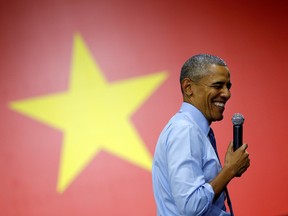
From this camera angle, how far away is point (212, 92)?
136 cm

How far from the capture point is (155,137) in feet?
9.39

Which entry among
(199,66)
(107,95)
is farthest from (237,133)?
(107,95)

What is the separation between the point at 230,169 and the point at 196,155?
104 millimetres

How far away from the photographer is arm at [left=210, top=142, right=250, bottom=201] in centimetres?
123

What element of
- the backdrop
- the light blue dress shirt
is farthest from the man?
the backdrop

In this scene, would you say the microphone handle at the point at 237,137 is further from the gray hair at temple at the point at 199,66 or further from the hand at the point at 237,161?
the gray hair at temple at the point at 199,66

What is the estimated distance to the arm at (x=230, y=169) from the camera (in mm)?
1232

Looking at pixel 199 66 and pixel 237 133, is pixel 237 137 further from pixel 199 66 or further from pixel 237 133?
pixel 199 66

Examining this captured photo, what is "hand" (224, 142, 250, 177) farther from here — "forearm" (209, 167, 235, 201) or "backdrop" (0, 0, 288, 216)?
"backdrop" (0, 0, 288, 216)

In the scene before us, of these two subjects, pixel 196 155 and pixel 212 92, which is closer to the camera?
pixel 196 155

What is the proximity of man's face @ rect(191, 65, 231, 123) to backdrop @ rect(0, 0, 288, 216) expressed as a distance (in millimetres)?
1460

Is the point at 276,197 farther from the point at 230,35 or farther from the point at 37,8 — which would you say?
the point at 37,8

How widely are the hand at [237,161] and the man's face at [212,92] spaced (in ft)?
0.50

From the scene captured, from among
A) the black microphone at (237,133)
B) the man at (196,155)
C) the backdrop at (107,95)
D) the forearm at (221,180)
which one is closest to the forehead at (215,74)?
the man at (196,155)
